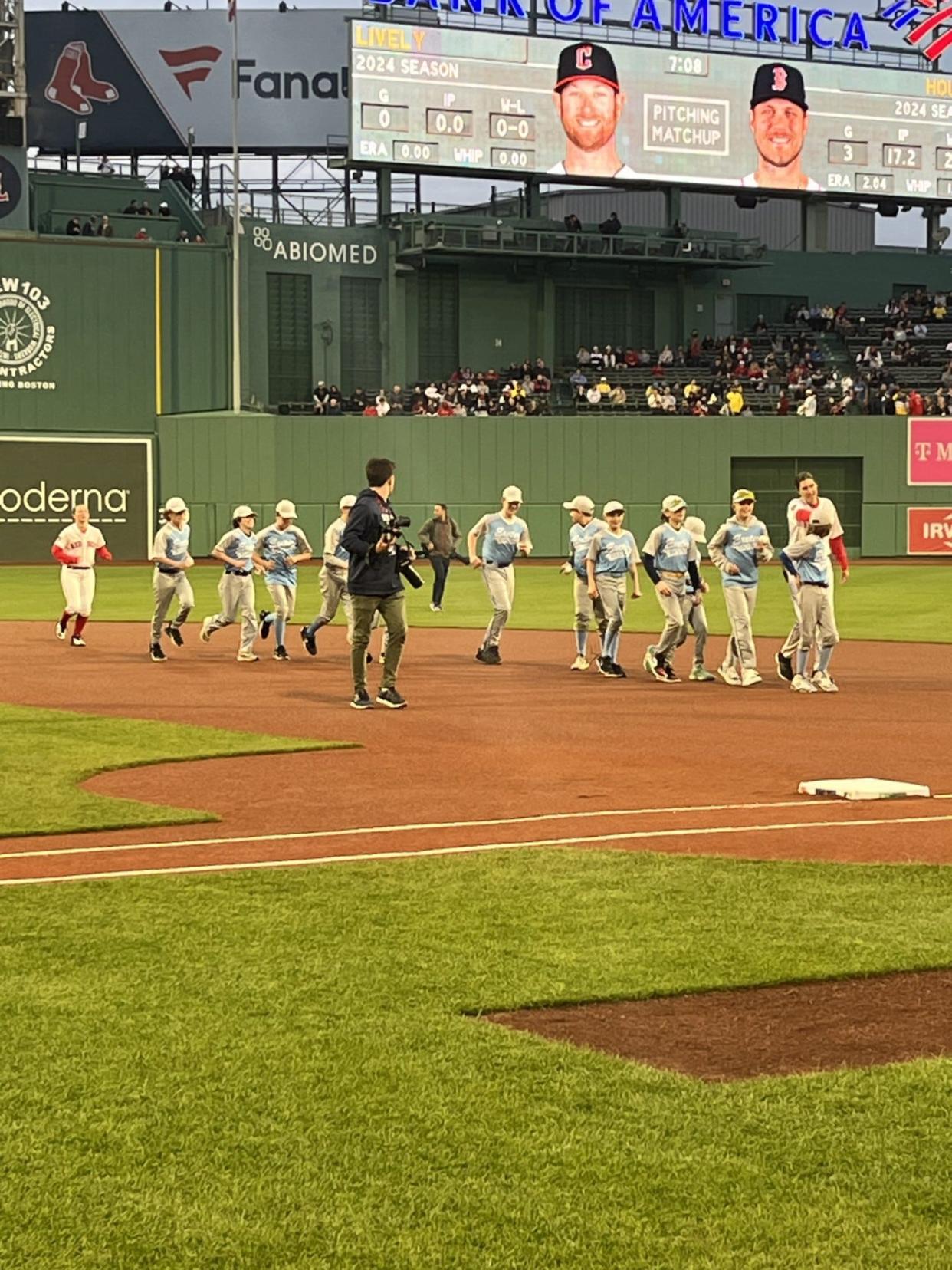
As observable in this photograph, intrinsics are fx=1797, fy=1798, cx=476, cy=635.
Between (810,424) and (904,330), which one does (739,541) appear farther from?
(904,330)

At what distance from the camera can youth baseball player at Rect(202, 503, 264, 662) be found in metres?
22.1

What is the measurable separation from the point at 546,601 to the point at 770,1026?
90.8ft

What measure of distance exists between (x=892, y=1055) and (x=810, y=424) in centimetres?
4679

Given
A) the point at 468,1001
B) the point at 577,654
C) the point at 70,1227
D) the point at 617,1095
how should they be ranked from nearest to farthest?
the point at 70,1227
the point at 617,1095
the point at 468,1001
the point at 577,654

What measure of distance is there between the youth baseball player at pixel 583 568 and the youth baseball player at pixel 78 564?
659 cm

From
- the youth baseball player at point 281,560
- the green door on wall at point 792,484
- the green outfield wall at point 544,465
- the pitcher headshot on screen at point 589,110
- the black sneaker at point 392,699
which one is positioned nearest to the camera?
the black sneaker at point 392,699

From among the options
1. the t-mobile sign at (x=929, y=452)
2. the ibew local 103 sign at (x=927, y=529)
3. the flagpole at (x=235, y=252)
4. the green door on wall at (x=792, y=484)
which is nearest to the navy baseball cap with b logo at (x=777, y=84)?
the t-mobile sign at (x=929, y=452)

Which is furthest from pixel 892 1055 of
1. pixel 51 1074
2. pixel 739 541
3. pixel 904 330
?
pixel 904 330

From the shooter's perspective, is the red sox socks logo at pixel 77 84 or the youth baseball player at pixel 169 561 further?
the red sox socks logo at pixel 77 84

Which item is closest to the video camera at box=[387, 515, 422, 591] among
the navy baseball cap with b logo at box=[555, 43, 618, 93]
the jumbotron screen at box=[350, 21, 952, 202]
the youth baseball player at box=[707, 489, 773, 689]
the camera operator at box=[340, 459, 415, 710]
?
the camera operator at box=[340, 459, 415, 710]

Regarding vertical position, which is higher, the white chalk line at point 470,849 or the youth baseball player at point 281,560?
the youth baseball player at point 281,560

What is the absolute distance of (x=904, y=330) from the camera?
56.3 meters

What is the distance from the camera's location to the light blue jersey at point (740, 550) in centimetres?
1955

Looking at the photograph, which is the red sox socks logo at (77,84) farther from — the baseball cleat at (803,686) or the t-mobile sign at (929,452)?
the baseball cleat at (803,686)
